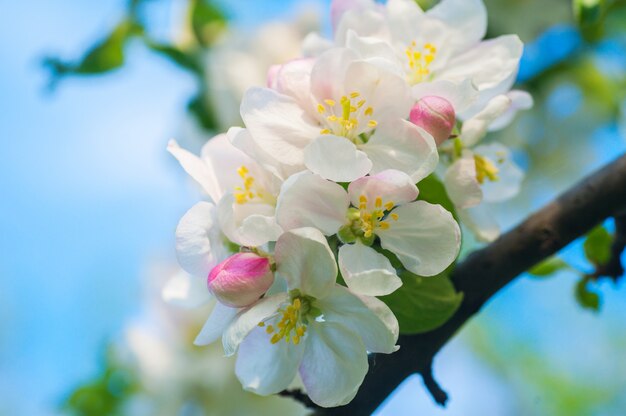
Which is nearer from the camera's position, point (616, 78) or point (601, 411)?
point (616, 78)

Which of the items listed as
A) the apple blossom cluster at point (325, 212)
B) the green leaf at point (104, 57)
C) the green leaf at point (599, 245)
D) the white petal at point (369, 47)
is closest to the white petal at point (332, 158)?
the apple blossom cluster at point (325, 212)

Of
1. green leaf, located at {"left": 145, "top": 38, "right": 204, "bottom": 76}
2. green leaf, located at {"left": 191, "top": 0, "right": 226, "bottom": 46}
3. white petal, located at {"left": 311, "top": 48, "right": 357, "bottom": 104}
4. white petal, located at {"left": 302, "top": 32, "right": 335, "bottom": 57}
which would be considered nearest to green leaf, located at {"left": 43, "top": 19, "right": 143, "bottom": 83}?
green leaf, located at {"left": 145, "top": 38, "right": 204, "bottom": 76}

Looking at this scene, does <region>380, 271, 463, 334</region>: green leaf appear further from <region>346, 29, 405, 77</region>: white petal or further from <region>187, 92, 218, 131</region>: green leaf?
<region>187, 92, 218, 131</region>: green leaf

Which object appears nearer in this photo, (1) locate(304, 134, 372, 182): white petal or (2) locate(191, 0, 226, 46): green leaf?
(1) locate(304, 134, 372, 182): white petal

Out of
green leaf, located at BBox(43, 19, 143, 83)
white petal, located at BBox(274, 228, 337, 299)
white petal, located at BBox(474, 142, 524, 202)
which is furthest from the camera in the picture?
green leaf, located at BBox(43, 19, 143, 83)

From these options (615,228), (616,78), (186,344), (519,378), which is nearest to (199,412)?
(186,344)

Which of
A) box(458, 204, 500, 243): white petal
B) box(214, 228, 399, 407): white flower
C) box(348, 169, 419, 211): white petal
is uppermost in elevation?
box(348, 169, 419, 211): white petal

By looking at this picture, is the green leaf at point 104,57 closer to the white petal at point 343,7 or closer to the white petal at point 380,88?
the white petal at point 343,7

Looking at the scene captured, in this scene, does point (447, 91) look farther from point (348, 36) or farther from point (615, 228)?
point (615, 228)
